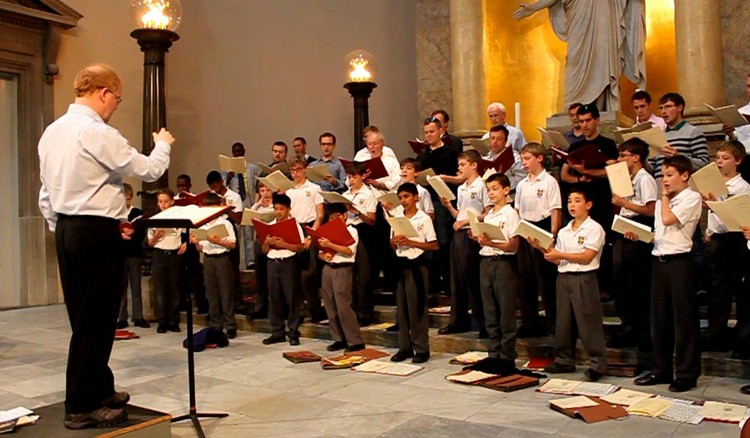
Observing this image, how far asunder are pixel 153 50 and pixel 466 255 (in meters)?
4.79

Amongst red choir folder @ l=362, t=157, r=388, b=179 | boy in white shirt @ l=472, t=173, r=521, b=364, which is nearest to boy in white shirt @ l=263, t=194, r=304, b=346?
red choir folder @ l=362, t=157, r=388, b=179

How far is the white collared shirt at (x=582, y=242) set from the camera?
4.96m

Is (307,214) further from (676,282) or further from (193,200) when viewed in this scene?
(676,282)

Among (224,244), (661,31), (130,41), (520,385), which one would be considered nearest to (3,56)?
(130,41)

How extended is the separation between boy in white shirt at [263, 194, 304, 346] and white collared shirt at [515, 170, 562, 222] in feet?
6.78

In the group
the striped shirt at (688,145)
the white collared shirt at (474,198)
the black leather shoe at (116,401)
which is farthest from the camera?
the white collared shirt at (474,198)

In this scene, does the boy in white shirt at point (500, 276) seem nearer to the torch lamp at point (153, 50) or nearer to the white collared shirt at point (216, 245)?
the white collared shirt at point (216, 245)

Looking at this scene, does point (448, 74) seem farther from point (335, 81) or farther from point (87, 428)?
point (87, 428)

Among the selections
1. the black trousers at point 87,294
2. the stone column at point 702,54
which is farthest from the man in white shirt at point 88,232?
the stone column at point 702,54

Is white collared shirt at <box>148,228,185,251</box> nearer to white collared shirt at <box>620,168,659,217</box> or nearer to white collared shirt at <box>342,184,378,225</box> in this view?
white collared shirt at <box>342,184,378,225</box>

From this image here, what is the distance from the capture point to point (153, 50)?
27.9 feet

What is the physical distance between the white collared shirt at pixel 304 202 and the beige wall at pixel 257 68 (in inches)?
136

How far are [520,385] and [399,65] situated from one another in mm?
8374

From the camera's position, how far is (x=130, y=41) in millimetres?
9891
